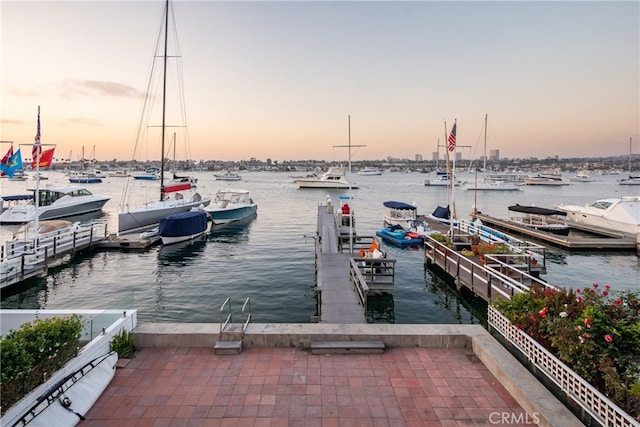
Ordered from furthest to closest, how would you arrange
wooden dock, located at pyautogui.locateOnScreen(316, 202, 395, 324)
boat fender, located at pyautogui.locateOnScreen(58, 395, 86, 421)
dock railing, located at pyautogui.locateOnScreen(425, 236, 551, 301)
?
dock railing, located at pyautogui.locateOnScreen(425, 236, 551, 301) < wooden dock, located at pyautogui.locateOnScreen(316, 202, 395, 324) < boat fender, located at pyautogui.locateOnScreen(58, 395, 86, 421)

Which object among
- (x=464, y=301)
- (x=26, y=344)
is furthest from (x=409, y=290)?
(x=26, y=344)

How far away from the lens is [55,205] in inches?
1468

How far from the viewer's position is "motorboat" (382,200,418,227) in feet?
101

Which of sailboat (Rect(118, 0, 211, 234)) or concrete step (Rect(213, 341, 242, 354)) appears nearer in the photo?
concrete step (Rect(213, 341, 242, 354))

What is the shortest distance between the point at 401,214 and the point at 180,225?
18.2 m

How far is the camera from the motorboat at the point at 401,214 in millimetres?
30683

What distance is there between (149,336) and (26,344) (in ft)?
7.38

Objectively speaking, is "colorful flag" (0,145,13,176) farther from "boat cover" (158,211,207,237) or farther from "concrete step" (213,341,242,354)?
"concrete step" (213,341,242,354)

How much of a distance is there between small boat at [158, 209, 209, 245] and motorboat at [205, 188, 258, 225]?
281 inches

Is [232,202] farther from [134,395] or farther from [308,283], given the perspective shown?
[134,395]

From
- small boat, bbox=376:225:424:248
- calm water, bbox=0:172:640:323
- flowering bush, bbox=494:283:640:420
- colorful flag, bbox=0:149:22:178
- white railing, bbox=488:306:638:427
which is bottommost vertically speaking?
calm water, bbox=0:172:640:323

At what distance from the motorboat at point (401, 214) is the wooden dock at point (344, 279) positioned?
35.7 feet

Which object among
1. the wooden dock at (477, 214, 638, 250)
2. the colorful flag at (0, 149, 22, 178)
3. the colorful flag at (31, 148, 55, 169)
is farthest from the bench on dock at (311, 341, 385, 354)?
the wooden dock at (477, 214, 638, 250)

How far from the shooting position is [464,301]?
15.1 meters
